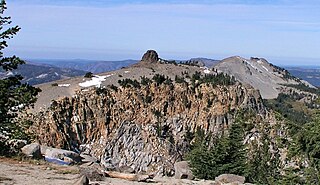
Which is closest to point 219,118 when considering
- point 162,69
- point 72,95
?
point 162,69

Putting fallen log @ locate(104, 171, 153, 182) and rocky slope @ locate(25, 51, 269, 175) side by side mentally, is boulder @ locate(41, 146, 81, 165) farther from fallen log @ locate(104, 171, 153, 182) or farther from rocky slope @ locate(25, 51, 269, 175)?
rocky slope @ locate(25, 51, 269, 175)

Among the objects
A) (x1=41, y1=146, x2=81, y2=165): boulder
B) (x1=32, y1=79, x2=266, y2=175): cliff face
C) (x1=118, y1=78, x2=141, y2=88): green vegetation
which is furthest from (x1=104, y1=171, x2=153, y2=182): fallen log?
(x1=118, y1=78, x2=141, y2=88): green vegetation

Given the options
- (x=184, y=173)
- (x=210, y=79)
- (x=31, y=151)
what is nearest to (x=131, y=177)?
(x=31, y=151)

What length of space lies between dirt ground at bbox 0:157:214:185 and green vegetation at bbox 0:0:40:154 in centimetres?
155

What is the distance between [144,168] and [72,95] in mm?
15796

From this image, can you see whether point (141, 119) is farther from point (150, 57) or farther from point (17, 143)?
point (17, 143)

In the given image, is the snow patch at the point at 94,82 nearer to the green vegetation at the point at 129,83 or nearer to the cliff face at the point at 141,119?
the cliff face at the point at 141,119

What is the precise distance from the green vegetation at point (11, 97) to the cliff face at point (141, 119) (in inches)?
1712

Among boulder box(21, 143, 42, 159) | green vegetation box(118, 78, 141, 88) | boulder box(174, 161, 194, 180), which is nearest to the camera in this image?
boulder box(21, 143, 42, 159)

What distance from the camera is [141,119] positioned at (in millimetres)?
76062

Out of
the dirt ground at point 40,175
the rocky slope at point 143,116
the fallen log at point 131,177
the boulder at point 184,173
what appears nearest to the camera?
the dirt ground at point 40,175

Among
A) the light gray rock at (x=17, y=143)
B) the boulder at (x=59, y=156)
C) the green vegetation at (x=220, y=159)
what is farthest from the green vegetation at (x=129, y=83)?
the light gray rock at (x=17, y=143)

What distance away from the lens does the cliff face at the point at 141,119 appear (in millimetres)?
68875

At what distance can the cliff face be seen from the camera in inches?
2712
